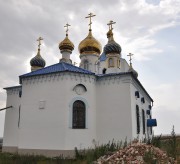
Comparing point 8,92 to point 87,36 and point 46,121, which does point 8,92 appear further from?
point 87,36

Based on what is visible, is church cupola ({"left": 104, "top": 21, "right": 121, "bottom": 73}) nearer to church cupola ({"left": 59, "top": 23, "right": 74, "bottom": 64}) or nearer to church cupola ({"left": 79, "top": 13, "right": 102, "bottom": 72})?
church cupola ({"left": 79, "top": 13, "right": 102, "bottom": 72})

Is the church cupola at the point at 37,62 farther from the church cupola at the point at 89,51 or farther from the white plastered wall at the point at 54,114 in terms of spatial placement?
the white plastered wall at the point at 54,114

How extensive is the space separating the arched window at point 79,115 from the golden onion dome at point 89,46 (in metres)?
6.34

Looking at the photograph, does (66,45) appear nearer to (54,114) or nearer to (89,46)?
(89,46)

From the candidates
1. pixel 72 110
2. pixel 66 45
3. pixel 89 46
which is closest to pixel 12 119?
pixel 72 110

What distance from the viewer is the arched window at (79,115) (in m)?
12.2

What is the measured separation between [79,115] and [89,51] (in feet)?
22.5

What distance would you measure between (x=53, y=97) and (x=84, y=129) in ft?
8.18

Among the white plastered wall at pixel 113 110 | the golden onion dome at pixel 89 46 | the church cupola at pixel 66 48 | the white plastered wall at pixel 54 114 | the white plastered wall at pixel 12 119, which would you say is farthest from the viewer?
the church cupola at pixel 66 48

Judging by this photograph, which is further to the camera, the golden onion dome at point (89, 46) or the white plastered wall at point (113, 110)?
the golden onion dome at point (89, 46)

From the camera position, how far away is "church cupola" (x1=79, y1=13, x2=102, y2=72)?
57.9 feet

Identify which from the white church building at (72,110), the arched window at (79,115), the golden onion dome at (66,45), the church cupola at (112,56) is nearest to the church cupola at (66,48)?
the golden onion dome at (66,45)

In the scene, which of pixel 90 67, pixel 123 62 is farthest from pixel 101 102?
pixel 123 62

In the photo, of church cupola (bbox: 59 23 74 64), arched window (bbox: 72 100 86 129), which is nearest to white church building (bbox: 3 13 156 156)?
arched window (bbox: 72 100 86 129)
